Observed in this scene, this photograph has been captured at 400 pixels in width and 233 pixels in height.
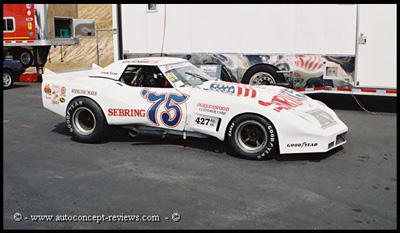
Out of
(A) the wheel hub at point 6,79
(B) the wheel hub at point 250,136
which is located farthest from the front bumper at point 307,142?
(A) the wheel hub at point 6,79

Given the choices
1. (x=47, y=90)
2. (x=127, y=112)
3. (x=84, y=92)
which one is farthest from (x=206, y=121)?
(x=47, y=90)

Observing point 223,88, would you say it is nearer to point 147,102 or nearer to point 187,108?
point 187,108

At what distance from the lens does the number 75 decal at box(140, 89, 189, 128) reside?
25.5ft

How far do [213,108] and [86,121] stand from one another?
245 centimetres

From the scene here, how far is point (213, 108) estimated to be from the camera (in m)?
7.51

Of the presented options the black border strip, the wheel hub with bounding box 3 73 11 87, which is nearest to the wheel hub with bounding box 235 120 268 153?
the black border strip

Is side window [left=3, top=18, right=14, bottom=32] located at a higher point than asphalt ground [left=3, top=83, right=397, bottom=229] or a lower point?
higher

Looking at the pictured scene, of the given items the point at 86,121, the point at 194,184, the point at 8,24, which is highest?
the point at 8,24

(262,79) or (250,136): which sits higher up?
(262,79)

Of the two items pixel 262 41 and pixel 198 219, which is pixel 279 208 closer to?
pixel 198 219

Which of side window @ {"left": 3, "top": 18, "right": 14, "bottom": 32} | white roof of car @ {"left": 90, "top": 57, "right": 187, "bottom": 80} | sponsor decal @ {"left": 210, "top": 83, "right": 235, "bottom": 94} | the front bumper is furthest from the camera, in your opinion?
side window @ {"left": 3, "top": 18, "right": 14, "bottom": 32}

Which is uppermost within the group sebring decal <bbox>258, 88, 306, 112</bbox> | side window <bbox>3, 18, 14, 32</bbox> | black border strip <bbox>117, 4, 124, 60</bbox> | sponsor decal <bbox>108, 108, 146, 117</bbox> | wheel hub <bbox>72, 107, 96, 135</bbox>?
side window <bbox>3, 18, 14, 32</bbox>

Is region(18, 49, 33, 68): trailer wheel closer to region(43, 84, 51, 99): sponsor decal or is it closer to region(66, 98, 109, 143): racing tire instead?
region(43, 84, 51, 99): sponsor decal

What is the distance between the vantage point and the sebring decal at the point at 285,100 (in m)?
7.30
